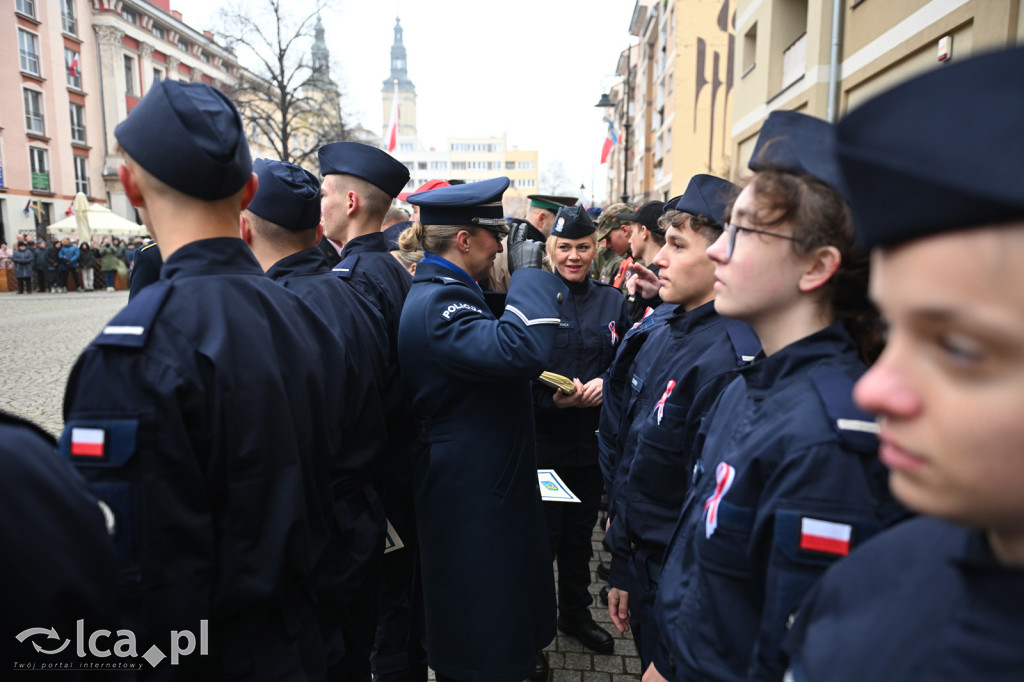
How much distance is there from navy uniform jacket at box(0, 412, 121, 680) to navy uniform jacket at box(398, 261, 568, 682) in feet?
5.13

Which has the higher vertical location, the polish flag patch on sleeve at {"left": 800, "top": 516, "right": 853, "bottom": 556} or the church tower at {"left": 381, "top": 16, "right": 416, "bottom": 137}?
the church tower at {"left": 381, "top": 16, "right": 416, "bottom": 137}

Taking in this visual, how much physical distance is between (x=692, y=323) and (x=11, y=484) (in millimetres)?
2293

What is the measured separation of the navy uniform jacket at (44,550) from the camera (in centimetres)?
105

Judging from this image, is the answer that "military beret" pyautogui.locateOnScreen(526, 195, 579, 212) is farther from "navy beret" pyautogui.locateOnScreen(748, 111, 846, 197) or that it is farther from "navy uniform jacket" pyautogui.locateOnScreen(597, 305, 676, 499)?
"navy beret" pyautogui.locateOnScreen(748, 111, 846, 197)

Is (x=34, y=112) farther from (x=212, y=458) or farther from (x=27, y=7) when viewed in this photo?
(x=212, y=458)

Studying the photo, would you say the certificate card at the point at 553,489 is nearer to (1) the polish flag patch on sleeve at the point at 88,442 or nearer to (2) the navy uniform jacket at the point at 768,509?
(2) the navy uniform jacket at the point at 768,509

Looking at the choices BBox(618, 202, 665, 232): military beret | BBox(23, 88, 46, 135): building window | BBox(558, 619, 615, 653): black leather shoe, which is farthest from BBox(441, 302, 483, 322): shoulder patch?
BBox(23, 88, 46, 135): building window

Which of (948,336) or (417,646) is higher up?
(948,336)

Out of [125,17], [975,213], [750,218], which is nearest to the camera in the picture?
[975,213]

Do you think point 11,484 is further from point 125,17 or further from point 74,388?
point 125,17

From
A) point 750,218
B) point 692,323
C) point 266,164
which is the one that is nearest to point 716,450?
point 750,218

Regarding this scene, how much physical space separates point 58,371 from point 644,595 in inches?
404

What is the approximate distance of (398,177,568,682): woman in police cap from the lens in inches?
106

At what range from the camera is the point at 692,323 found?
9.00ft
